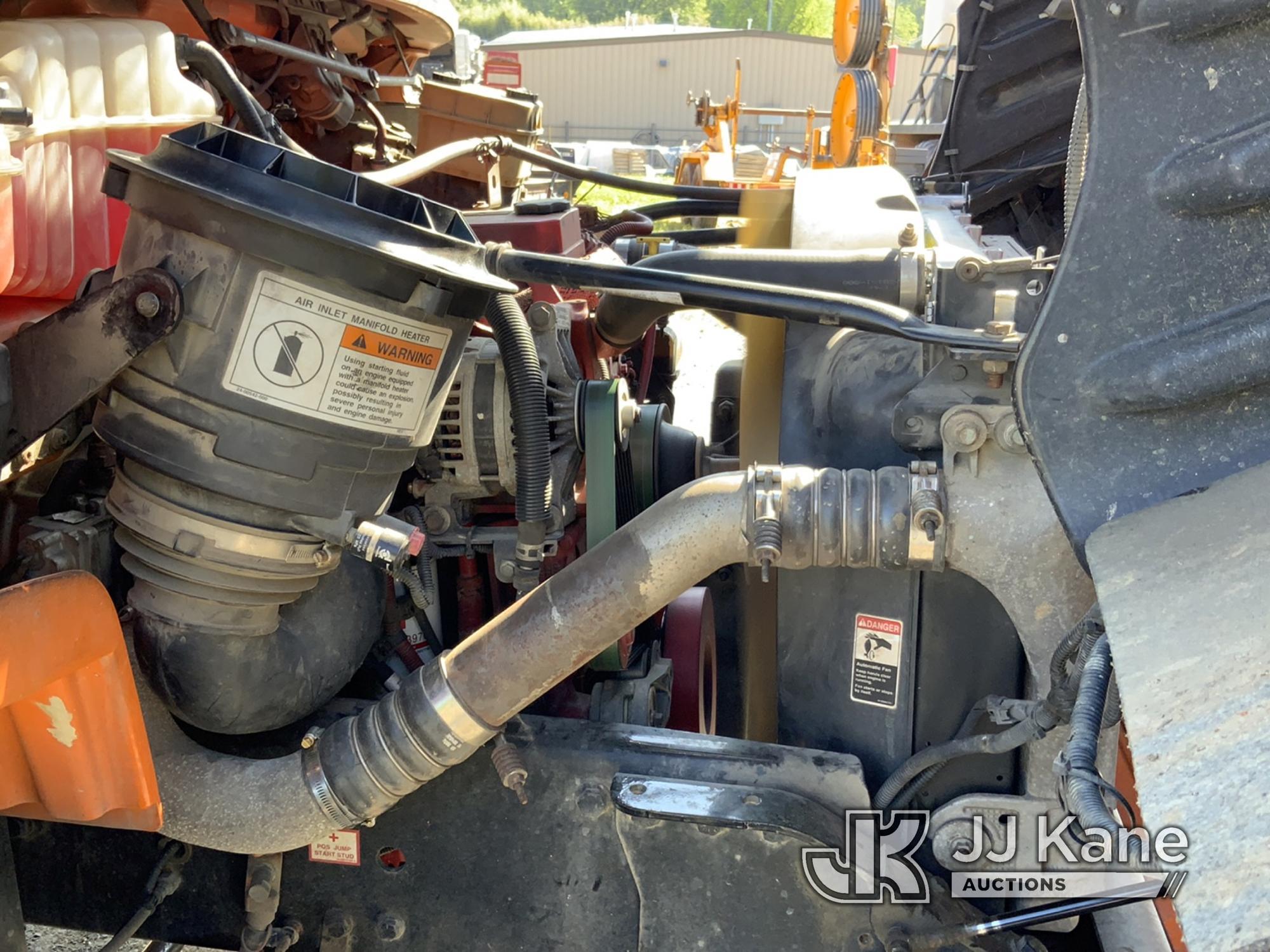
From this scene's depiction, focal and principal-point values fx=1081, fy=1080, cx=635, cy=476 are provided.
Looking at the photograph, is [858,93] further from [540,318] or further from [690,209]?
[540,318]

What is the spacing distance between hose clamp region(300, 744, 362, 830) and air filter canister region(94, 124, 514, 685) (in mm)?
223

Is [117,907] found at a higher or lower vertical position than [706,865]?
lower

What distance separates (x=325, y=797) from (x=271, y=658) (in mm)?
194

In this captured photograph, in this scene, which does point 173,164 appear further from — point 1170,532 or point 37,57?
point 1170,532

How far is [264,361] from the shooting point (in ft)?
3.92

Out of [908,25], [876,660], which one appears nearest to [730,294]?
[876,660]

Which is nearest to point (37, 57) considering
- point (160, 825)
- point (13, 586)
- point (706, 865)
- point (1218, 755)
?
point (13, 586)

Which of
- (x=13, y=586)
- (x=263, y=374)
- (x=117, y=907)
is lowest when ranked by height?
(x=117, y=907)

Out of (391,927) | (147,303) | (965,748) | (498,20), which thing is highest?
(498,20)

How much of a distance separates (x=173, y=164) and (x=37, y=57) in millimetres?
268

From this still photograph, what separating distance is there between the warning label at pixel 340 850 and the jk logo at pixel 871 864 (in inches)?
25.1

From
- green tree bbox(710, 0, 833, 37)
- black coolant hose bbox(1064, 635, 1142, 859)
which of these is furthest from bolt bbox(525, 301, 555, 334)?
green tree bbox(710, 0, 833, 37)

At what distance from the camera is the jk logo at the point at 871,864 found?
55.2 inches

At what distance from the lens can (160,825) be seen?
1350 mm
